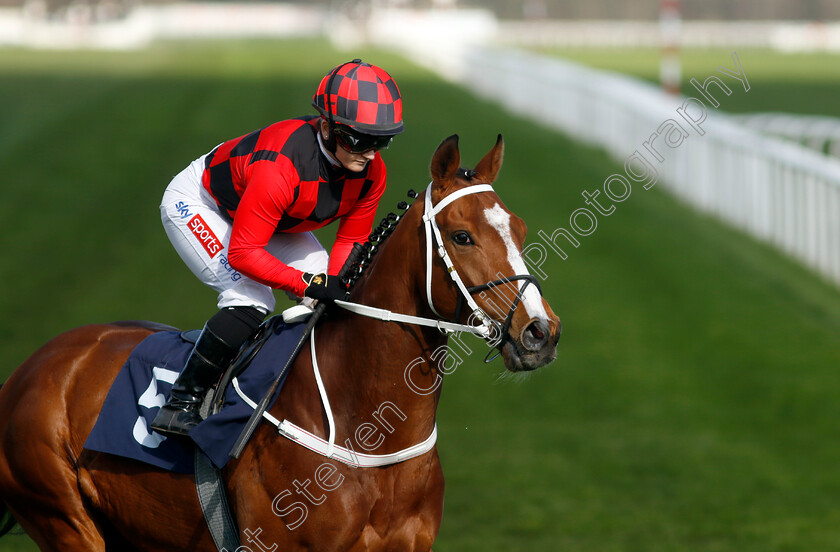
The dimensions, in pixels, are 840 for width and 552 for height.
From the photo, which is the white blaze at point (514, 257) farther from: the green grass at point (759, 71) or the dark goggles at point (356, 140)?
the green grass at point (759, 71)

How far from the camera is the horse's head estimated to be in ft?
10.3

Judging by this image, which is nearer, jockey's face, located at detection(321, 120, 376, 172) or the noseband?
the noseband

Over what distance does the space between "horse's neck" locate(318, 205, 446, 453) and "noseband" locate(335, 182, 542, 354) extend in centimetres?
5

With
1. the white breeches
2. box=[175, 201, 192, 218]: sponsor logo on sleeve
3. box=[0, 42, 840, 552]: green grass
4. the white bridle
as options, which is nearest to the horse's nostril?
the white bridle

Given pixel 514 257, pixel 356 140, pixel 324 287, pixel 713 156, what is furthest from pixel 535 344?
pixel 713 156

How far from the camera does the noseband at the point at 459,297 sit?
3195 millimetres

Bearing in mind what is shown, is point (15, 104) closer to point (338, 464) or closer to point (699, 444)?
point (699, 444)

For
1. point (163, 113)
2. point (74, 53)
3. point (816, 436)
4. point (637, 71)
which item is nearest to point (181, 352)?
point (816, 436)

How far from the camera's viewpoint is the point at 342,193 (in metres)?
3.81

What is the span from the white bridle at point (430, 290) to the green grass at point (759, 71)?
19040 millimetres

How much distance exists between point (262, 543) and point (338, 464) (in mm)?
386

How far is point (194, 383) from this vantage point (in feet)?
12.3

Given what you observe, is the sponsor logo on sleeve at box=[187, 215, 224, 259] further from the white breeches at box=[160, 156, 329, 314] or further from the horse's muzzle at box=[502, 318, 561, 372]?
the horse's muzzle at box=[502, 318, 561, 372]

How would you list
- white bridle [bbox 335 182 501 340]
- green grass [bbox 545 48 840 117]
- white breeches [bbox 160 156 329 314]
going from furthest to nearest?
green grass [bbox 545 48 840 117], white breeches [bbox 160 156 329 314], white bridle [bbox 335 182 501 340]
